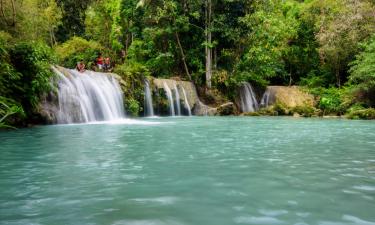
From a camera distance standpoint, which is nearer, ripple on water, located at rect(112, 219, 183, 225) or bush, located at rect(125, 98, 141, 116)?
ripple on water, located at rect(112, 219, 183, 225)

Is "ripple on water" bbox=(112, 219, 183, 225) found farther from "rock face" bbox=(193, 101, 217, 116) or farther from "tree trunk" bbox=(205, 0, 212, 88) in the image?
"tree trunk" bbox=(205, 0, 212, 88)

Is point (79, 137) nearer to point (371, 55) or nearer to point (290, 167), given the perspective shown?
point (290, 167)

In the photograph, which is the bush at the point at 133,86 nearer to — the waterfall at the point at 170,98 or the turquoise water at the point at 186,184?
the waterfall at the point at 170,98

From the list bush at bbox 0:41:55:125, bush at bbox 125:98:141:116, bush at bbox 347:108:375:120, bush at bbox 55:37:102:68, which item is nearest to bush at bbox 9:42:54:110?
bush at bbox 0:41:55:125

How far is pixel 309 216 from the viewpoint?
3719 millimetres

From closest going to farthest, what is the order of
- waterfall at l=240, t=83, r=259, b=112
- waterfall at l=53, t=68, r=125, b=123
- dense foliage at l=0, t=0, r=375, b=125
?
waterfall at l=53, t=68, r=125, b=123, dense foliage at l=0, t=0, r=375, b=125, waterfall at l=240, t=83, r=259, b=112

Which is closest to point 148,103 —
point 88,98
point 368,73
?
point 88,98

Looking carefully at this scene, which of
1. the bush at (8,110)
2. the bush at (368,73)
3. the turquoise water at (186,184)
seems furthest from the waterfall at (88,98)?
the bush at (368,73)

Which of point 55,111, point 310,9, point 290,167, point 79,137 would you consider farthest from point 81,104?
point 310,9

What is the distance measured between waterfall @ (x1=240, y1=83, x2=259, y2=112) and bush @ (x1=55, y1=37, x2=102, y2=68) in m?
12.7

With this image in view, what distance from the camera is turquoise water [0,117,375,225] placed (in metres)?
3.75

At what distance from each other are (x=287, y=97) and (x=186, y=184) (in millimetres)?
24206

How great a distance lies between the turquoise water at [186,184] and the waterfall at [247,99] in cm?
1949

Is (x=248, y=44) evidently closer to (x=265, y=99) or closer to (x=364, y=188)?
(x=265, y=99)
